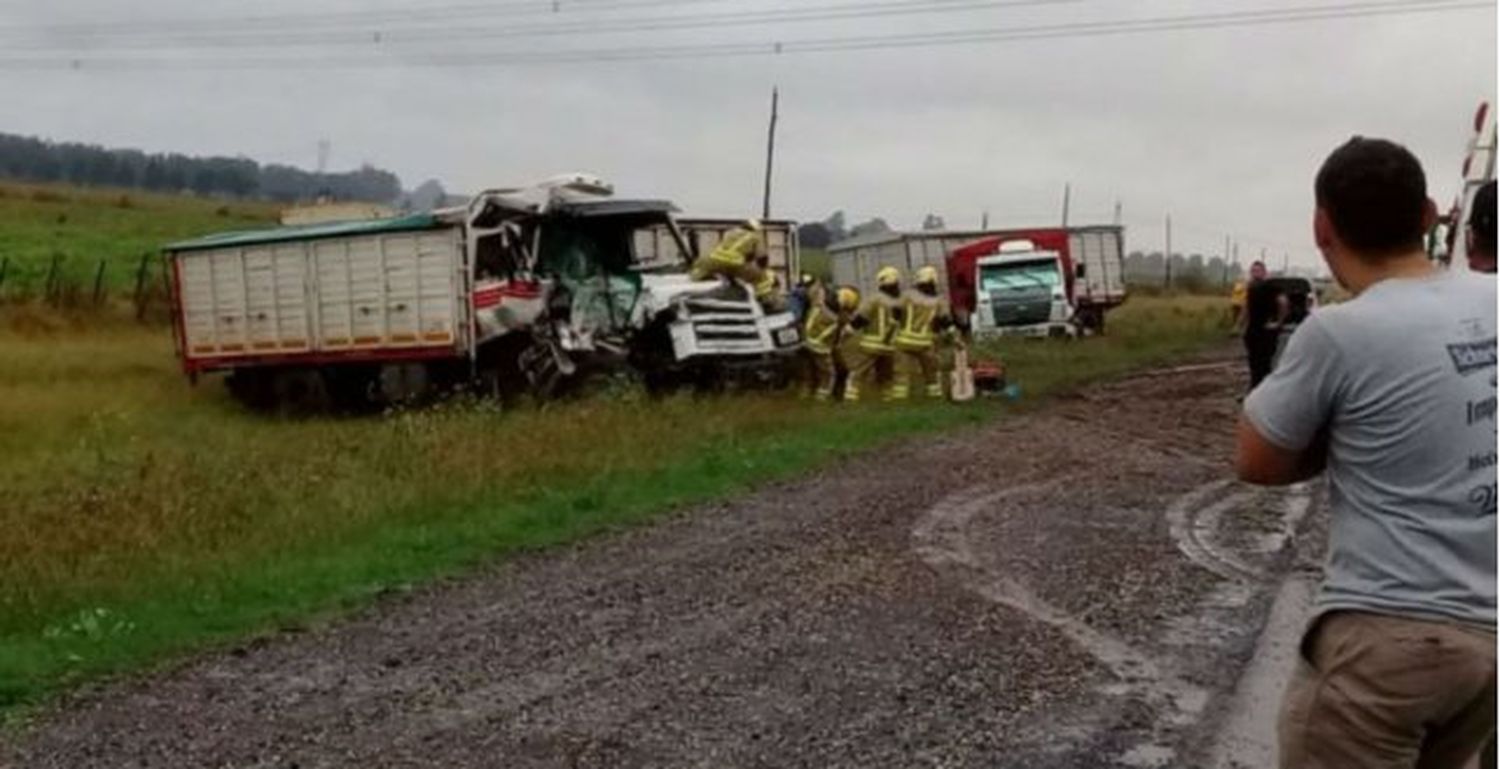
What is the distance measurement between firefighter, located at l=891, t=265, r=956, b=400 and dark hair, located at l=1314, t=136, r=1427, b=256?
18495mm

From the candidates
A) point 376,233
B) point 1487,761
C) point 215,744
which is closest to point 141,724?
point 215,744

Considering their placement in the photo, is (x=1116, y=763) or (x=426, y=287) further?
(x=426, y=287)

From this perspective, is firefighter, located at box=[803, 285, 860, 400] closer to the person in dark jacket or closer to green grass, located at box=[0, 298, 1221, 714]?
green grass, located at box=[0, 298, 1221, 714]

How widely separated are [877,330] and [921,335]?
0.53m

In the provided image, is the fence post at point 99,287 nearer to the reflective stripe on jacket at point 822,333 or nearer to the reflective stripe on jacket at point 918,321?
the reflective stripe on jacket at point 822,333

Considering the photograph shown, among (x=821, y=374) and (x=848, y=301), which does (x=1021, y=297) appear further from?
(x=821, y=374)

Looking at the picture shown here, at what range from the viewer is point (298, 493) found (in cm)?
1334

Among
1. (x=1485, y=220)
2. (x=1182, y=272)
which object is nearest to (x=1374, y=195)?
(x=1485, y=220)

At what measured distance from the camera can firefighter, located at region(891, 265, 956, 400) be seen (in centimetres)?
2175

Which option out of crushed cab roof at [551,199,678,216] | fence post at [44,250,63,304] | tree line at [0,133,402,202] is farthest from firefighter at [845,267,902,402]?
tree line at [0,133,402,202]

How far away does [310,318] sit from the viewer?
2508cm

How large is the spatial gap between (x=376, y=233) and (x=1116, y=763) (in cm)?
1935

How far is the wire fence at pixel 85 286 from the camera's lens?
3847 cm

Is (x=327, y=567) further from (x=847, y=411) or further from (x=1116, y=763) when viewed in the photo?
(x=847, y=411)
